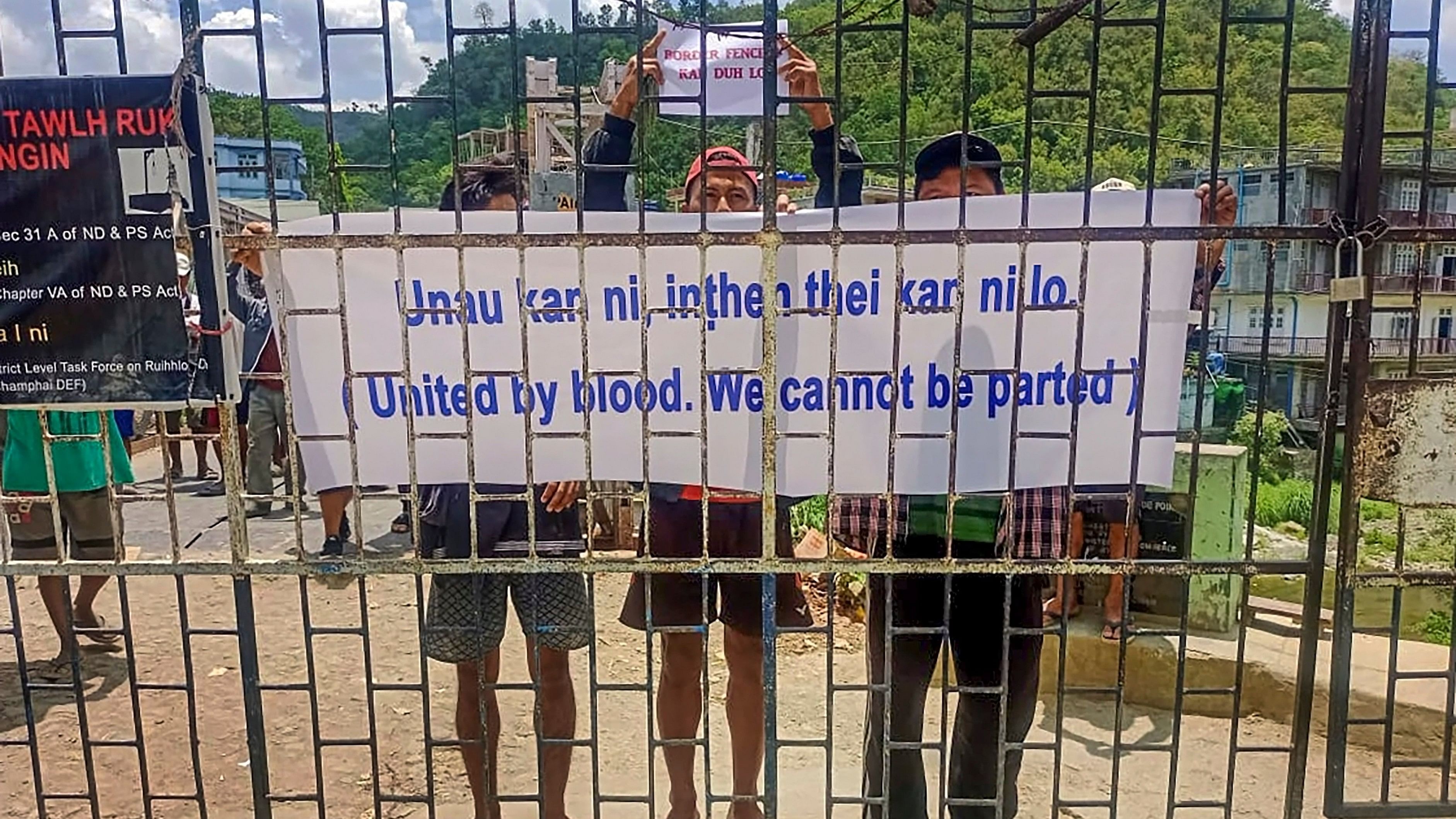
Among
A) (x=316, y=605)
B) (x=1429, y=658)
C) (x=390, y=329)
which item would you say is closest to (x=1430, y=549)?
(x=1429, y=658)

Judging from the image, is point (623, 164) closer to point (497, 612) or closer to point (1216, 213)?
point (497, 612)

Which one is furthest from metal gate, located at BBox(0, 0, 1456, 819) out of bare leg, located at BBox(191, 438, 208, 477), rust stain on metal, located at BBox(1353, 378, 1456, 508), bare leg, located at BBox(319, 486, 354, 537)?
bare leg, located at BBox(191, 438, 208, 477)

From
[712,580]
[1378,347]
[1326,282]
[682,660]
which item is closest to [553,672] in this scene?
[682,660]

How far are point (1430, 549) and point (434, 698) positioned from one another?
11.6 metres

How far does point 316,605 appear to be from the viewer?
6156 millimetres

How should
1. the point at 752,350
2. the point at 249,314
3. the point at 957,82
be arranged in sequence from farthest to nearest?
the point at 249,314, the point at 957,82, the point at 752,350

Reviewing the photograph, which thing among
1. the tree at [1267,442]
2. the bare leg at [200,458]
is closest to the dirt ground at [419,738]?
the tree at [1267,442]

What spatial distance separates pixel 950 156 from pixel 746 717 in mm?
1943

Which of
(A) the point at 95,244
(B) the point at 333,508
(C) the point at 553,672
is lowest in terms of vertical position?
(C) the point at 553,672

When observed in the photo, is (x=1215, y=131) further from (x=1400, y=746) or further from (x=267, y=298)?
(x=1400, y=746)

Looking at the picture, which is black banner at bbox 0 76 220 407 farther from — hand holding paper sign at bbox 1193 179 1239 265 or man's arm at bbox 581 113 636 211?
hand holding paper sign at bbox 1193 179 1239 265

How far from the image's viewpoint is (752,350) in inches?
112

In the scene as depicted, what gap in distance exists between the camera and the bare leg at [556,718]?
3.33 metres

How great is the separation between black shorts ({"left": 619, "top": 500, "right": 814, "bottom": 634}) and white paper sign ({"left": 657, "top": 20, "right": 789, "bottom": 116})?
1232 millimetres
